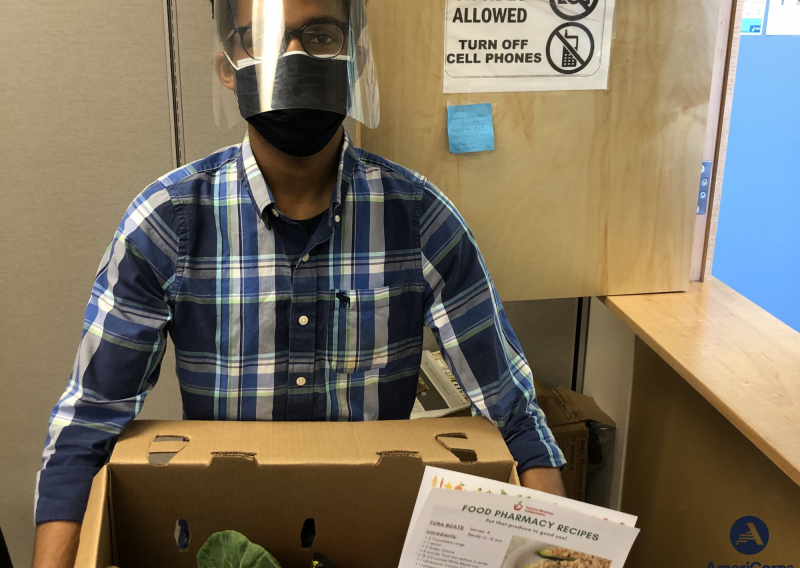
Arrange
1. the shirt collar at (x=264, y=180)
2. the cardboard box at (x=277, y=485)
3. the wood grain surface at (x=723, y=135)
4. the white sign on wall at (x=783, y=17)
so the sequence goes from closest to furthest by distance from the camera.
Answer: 1. the cardboard box at (x=277, y=485)
2. the shirt collar at (x=264, y=180)
3. the wood grain surface at (x=723, y=135)
4. the white sign on wall at (x=783, y=17)

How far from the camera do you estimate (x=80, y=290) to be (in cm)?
163

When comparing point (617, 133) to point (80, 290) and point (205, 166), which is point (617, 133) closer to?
point (205, 166)

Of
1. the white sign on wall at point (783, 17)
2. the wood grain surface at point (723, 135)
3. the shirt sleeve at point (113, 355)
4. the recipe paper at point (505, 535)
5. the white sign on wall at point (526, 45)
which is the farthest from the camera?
the white sign on wall at point (783, 17)

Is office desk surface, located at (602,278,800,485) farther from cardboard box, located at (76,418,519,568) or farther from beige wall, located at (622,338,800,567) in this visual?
cardboard box, located at (76,418,519,568)

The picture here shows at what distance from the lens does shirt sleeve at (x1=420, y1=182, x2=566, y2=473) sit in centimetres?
103

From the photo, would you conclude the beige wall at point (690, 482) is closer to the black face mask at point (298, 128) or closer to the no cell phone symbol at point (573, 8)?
the no cell phone symbol at point (573, 8)

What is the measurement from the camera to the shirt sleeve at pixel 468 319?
3.38ft

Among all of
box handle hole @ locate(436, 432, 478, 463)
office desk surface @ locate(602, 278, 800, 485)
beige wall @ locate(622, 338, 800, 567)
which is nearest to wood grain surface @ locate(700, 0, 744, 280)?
office desk surface @ locate(602, 278, 800, 485)

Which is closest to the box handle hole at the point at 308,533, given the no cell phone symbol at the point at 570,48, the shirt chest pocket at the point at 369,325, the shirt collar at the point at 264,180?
the shirt chest pocket at the point at 369,325

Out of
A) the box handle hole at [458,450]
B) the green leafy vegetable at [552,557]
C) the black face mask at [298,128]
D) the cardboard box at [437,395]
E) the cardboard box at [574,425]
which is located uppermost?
the black face mask at [298,128]

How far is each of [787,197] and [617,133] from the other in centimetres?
101

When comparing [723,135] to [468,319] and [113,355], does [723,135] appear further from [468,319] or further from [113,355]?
[113,355]

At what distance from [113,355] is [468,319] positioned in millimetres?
520

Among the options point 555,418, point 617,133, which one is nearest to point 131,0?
point 617,133
